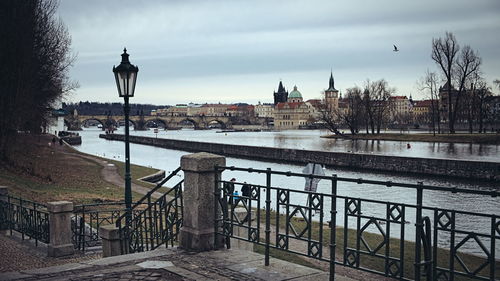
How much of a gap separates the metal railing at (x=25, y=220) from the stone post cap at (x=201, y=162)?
5561 millimetres

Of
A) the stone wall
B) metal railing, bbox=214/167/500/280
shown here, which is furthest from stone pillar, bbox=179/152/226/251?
the stone wall

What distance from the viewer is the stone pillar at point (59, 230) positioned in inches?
425

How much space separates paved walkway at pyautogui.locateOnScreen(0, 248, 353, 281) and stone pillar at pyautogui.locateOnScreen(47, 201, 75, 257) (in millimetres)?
4302

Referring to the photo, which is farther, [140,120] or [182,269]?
[140,120]

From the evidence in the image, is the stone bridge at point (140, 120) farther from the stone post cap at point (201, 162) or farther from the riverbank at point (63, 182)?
the stone post cap at point (201, 162)

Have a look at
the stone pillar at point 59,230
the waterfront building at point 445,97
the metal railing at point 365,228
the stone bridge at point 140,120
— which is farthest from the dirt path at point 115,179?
the stone bridge at point 140,120

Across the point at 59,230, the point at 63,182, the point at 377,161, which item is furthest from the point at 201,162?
the point at 377,161

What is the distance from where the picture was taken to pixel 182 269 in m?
6.45

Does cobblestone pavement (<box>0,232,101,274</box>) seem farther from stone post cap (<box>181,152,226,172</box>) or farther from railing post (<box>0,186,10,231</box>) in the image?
stone post cap (<box>181,152,226,172</box>)

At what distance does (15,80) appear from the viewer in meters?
28.1

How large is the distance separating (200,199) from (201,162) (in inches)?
22.7

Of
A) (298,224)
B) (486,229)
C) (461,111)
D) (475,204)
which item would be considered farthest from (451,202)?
(461,111)

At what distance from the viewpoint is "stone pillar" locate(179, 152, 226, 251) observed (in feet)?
23.5

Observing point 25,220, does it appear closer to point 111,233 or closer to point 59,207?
point 59,207
